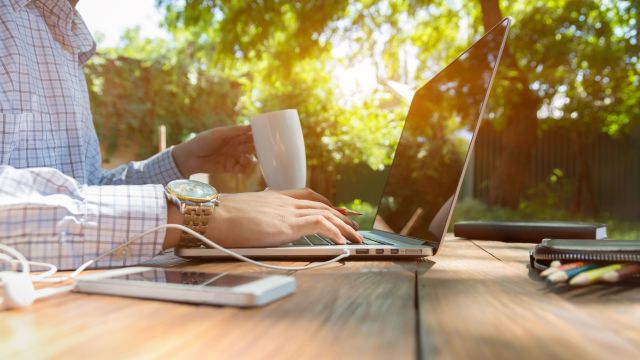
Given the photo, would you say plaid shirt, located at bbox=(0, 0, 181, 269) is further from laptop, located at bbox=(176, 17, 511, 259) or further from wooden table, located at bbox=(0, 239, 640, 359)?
wooden table, located at bbox=(0, 239, 640, 359)

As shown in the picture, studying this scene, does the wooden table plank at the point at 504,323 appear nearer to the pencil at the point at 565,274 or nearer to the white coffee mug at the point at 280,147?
the pencil at the point at 565,274

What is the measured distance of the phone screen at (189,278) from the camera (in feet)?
1.64

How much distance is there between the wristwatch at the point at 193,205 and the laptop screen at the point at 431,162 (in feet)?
1.18

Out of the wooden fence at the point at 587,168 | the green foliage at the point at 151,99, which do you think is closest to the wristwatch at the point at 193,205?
the green foliage at the point at 151,99

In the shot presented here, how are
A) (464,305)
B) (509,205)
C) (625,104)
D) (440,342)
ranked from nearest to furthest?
(440,342) < (464,305) < (509,205) < (625,104)

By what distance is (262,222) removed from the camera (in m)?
0.78

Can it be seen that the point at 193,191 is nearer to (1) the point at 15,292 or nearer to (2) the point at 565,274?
(1) the point at 15,292

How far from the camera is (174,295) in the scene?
1.58ft

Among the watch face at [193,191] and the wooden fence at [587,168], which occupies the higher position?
the wooden fence at [587,168]

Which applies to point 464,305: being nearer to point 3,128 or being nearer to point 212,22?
point 3,128

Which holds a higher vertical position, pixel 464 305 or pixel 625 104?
pixel 625 104

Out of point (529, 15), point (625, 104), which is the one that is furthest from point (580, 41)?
point (625, 104)

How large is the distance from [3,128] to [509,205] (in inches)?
222

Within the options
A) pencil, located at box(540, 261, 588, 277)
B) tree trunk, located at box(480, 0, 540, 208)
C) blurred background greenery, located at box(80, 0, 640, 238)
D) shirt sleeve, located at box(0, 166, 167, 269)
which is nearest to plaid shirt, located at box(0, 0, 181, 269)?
shirt sleeve, located at box(0, 166, 167, 269)
